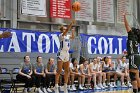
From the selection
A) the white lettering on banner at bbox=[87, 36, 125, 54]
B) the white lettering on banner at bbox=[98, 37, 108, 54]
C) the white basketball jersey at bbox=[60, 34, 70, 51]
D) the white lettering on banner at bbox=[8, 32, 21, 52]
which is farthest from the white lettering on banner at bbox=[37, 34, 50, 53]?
the white basketball jersey at bbox=[60, 34, 70, 51]

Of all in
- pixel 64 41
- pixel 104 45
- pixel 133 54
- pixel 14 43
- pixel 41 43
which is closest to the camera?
pixel 133 54

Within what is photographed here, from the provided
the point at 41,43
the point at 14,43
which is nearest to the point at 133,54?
the point at 14,43

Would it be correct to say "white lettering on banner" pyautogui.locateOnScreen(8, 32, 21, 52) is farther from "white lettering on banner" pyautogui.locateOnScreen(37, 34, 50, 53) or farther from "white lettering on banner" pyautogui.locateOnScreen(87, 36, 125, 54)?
"white lettering on banner" pyautogui.locateOnScreen(87, 36, 125, 54)

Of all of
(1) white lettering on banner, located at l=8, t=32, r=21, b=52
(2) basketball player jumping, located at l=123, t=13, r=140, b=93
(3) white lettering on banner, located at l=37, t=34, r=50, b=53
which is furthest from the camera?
(3) white lettering on banner, located at l=37, t=34, r=50, b=53

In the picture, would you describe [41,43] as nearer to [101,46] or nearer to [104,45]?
[101,46]

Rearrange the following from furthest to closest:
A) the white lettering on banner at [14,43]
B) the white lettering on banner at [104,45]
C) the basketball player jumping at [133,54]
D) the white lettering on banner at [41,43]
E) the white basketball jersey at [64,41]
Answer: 1. the white lettering on banner at [104,45]
2. the white lettering on banner at [41,43]
3. the white lettering on banner at [14,43]
4. the white basketball jersey at [64,41]
5. the basketball player jumping at [133,54]

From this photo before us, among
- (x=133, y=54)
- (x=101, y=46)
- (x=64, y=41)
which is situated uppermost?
(x=64, y=41)

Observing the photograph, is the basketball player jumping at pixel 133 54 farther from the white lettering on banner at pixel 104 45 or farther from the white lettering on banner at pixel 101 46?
the white lettering on banner at pixel 101 46

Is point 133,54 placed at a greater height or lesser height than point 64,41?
lesser

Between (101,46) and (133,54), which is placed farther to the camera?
(101,46)

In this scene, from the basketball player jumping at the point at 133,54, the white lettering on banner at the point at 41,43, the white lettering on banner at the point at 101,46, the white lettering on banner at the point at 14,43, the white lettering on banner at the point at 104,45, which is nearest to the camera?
the basketball player jumping at the point at 133,54

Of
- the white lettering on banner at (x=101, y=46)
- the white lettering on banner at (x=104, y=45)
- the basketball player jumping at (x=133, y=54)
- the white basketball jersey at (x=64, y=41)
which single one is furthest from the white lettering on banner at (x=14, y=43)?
the basketball player jumping at (x=133, y=54)

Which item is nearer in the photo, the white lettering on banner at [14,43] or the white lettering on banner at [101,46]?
the white lettering on banner at [14,43]

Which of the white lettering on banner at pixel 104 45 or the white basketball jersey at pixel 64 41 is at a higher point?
the white basketball jersey at pixel 64 41
